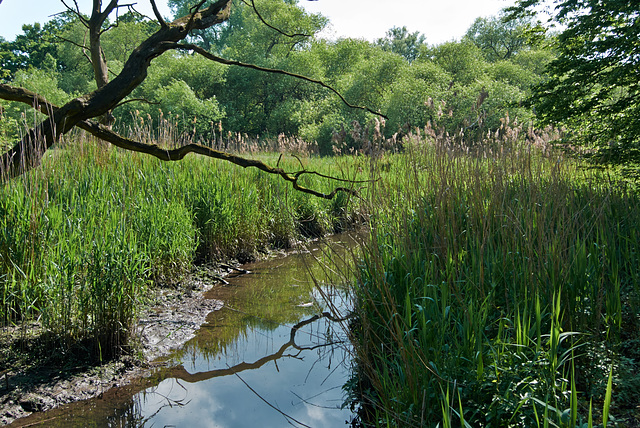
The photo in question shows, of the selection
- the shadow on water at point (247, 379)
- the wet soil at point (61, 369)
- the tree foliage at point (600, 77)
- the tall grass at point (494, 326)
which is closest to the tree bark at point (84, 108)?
the wet soil at point (61, 369)

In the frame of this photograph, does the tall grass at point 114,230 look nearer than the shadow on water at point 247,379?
No

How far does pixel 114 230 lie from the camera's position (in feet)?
12.2

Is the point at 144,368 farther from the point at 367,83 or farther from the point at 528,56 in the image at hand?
the point at 528,56

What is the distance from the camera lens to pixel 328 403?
296 cm

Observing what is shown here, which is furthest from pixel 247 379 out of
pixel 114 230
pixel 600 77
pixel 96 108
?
pixel 600 77

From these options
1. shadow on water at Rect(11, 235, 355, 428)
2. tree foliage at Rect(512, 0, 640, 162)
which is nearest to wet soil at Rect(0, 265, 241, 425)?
shadow on water at Rect(11, 235, 355, 428)

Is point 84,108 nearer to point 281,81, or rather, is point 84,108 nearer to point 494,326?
point 494,326

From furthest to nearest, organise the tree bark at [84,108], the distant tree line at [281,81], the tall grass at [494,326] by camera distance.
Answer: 1. the distant tree line at [281,81]
2. the tree bark at [84,108]
3. the tall grass at [494,326]

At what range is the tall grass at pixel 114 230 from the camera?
3215mm

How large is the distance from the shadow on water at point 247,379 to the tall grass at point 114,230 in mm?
452

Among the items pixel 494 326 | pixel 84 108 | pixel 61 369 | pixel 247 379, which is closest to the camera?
pixel 494 326

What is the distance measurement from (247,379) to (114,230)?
61.6 inches

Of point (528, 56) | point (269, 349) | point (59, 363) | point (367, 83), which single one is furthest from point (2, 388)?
point (528, 56)

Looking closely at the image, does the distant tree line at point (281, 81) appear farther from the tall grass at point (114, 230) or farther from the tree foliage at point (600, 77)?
the tall grass at point (114, 230)
